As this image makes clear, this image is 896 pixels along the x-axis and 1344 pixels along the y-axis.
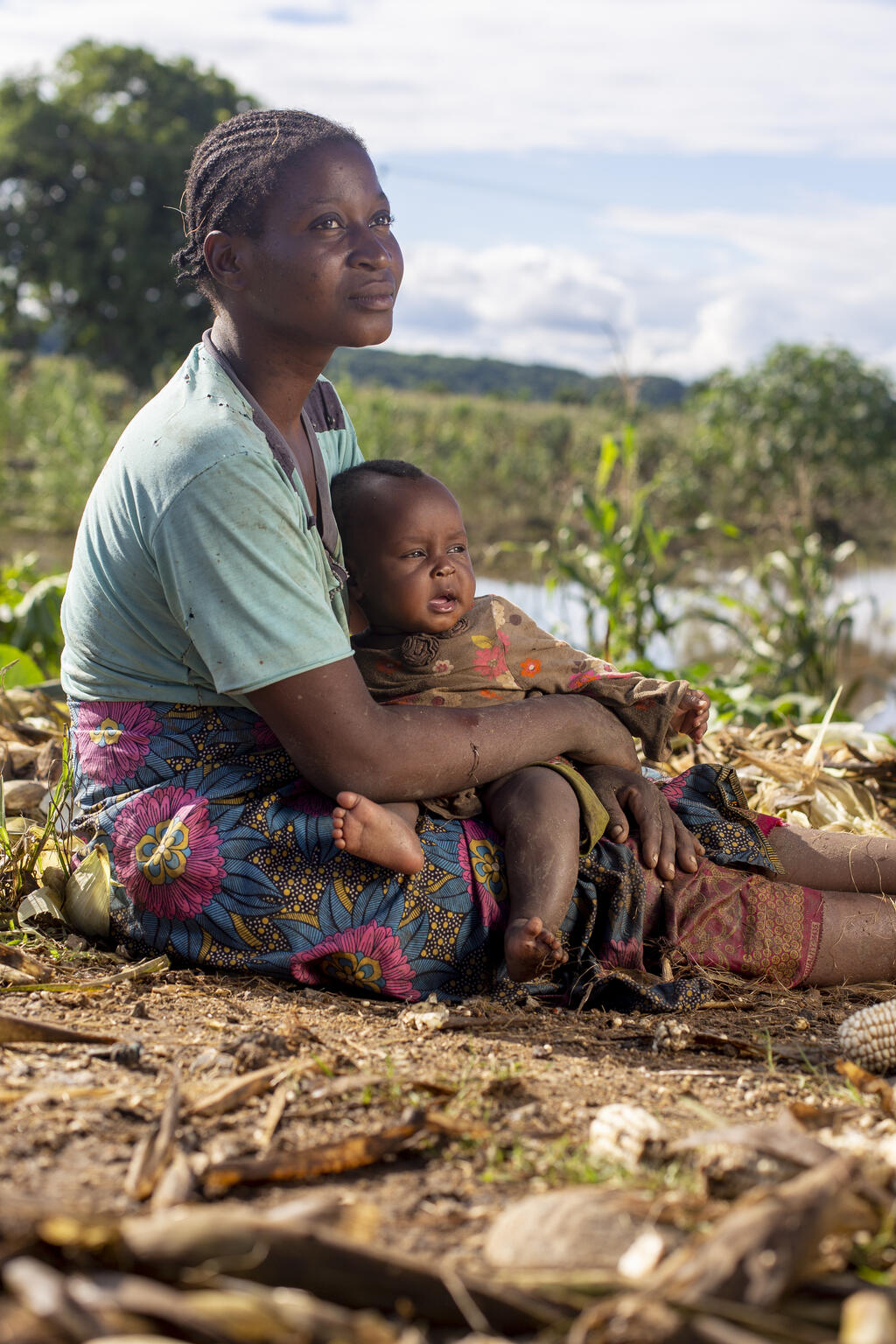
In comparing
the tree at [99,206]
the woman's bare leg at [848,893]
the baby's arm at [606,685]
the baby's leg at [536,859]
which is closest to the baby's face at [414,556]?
the baby's arm at [606,685]

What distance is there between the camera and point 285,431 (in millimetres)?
2072

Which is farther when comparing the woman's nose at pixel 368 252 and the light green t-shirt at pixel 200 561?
the woman's nose at pixel 368 252

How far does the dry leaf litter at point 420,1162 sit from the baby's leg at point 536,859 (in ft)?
0.36

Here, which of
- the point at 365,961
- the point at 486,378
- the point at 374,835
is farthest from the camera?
the point at 486,378

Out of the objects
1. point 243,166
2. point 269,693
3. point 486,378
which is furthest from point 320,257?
point 486,378

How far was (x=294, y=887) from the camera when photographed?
1861mm

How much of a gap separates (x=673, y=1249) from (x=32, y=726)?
2.53 metres

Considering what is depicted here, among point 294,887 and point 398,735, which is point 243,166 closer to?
point 398,735

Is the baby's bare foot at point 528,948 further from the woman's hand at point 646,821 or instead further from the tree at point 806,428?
the tree at point 806,428

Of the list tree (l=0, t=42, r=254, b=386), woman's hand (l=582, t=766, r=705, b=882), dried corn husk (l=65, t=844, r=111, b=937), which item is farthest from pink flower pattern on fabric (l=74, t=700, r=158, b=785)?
tree (l=0, t=42, r=254, b=386)

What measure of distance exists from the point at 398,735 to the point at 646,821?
53 centimetres

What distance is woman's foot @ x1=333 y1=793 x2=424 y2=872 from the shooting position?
1.74m

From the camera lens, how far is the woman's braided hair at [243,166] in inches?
74.1

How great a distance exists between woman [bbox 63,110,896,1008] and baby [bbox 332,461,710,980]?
0.22 feet
